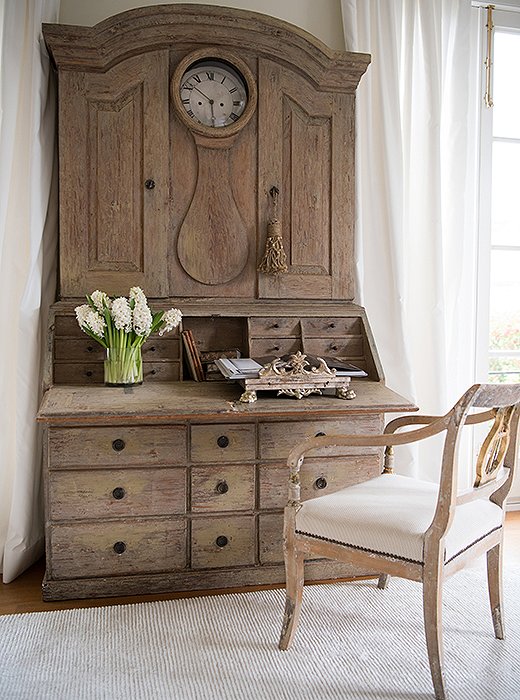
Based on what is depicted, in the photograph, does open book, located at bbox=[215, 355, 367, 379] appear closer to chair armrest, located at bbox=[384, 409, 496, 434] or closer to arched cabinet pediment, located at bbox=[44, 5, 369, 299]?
chair armrest, located at bbox=[384, 409, 496, 434]

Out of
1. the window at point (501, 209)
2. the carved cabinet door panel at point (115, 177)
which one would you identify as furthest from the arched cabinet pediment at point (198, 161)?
the window at point (501, 209)

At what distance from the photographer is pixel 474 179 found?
3438mm

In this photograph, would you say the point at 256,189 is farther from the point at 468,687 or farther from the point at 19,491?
the point at 468,687

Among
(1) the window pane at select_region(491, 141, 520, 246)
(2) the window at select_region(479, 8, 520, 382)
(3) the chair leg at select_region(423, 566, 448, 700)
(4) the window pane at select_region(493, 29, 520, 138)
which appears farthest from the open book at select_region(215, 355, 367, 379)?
(4) the window pane at select_region(493, 29, 520, 138)

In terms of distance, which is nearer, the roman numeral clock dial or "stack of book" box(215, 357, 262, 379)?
"stack of book" box(215, 357, 262, 379)

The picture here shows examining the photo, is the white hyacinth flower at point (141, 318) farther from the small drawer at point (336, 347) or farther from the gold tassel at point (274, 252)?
the small drawer at point (336, 347)

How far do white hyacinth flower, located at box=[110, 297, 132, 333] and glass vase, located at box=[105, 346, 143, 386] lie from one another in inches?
3.9

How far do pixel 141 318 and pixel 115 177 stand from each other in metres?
0.59

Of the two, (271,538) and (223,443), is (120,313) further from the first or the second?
(271,538)

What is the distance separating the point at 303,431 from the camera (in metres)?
2.58

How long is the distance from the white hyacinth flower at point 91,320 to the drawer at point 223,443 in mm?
472

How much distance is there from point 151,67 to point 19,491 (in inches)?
66.0

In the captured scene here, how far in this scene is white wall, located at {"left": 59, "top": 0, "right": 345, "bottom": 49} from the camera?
2918mm

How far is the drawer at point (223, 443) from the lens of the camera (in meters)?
2.50
